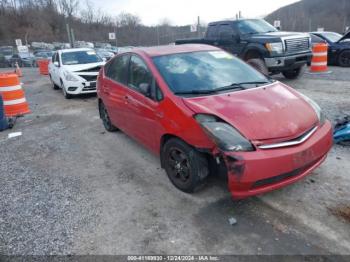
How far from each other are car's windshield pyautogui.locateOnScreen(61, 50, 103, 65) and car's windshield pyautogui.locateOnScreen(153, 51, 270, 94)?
7.47 m

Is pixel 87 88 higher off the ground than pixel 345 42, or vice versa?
pixel 345 42

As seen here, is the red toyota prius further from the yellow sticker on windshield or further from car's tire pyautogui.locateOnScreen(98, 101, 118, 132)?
car's tire pyautogui.locateOnScreen(98, 101, 118, 132)

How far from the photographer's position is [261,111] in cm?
328

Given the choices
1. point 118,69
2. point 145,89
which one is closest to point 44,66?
point 118,69

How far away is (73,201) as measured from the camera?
3.73m

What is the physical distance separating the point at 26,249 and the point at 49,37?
6829 centimetres

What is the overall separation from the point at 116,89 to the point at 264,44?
5.96 metres

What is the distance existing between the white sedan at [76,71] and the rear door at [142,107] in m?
5.61

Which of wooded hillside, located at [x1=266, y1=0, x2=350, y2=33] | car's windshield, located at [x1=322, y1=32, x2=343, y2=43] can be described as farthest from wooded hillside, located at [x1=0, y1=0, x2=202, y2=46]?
car's windshield, located at [x1=322, y1=32, x2=343, y2=43]

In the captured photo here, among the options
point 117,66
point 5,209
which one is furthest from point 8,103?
point 5,209

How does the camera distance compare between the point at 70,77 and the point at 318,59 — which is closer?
the point at 70,77

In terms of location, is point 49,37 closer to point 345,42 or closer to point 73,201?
point 345,42

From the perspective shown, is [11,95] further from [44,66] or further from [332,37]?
[332,37]

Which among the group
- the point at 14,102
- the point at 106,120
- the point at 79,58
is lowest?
the point at 106,120
